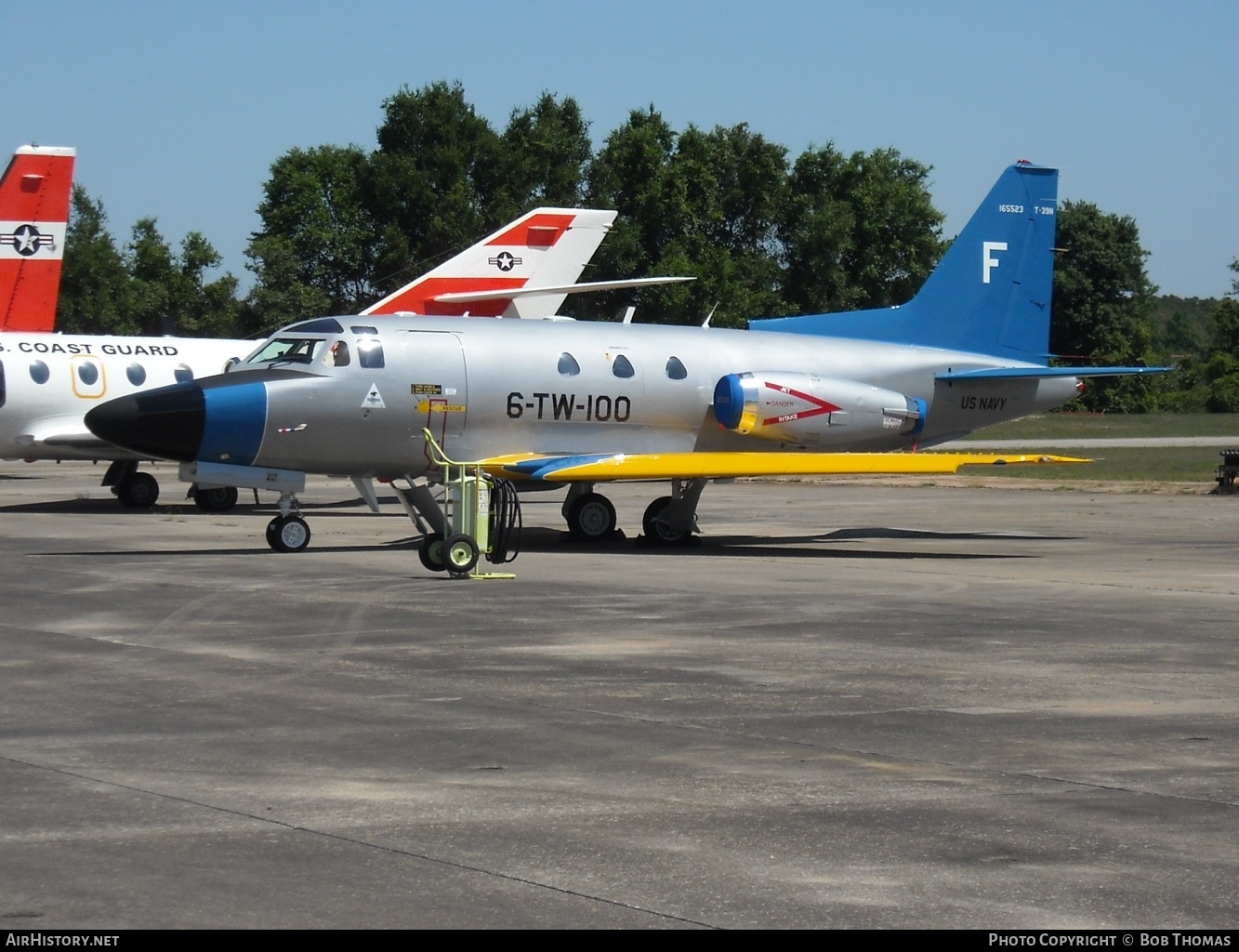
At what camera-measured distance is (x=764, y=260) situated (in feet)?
323

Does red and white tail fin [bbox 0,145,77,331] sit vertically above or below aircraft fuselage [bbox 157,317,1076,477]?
above

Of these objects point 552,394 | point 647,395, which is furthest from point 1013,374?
point 552,394

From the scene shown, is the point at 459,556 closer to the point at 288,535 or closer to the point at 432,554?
the point at 432,554

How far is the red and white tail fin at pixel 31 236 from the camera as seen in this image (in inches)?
1276

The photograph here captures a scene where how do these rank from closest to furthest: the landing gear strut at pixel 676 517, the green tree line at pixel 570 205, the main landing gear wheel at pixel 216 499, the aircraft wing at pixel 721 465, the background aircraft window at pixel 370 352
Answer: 1. the aircraft wing at pixel 721 465
2. the background aircraft window at pixel 370 352
3. the landing gear strut at pixel 676 517
4. the main landing gear wheel at pixel 216 499
5. the green tree line at pixel 570 205

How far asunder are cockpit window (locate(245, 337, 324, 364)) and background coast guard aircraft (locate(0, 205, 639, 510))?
4.46 metres

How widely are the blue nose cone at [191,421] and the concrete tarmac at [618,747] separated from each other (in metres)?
1.64

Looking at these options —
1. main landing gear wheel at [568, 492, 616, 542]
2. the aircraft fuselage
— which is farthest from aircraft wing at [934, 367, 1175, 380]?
main landing gear wheel at [568, 492, 616, 542]

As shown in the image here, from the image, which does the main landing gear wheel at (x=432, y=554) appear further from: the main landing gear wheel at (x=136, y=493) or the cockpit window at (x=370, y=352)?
the main landing gear wheel at (x=136, y=493)

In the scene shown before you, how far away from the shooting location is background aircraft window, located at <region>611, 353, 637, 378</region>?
74.0ft

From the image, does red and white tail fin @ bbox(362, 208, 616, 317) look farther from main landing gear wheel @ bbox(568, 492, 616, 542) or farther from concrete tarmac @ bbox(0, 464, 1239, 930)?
concrete tarmac @ bbox(0, 464, 1239, 930)

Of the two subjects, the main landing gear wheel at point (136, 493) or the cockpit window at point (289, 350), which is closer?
the cockpit window at point (289, 350)

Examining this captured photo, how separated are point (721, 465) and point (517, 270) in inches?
533

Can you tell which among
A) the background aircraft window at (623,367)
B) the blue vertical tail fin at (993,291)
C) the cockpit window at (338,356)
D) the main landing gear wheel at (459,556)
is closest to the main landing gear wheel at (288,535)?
the cockpit window at (338,356)
